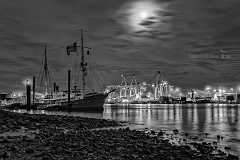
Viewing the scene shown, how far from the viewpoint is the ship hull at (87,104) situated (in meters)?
81.6

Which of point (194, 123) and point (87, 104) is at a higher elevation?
point (87, 104)

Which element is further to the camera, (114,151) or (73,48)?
(73,48)

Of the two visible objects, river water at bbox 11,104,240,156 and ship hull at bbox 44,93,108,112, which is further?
ship hull at bbox 44,93,108,112

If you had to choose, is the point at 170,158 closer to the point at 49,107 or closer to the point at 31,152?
the point at 31,152

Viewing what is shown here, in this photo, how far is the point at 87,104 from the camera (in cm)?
8300

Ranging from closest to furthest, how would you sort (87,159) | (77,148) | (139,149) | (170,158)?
(87,159)
(170,158)
(77,148)
(139,149)

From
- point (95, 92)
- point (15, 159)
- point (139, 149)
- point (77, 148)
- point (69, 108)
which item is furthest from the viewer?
point (95, 92)

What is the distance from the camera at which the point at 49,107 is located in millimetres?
86500

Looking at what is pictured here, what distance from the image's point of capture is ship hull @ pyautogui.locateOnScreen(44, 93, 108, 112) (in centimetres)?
8156

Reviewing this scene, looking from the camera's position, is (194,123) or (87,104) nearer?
(194,123)

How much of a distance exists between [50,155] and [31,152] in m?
1.00

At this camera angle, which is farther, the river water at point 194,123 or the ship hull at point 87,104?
the ship hull at point 87,104

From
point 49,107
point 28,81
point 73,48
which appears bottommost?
point 49,107

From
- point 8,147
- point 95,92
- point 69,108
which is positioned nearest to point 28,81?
point 69,108
